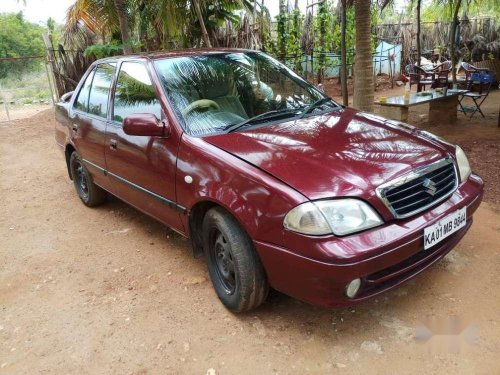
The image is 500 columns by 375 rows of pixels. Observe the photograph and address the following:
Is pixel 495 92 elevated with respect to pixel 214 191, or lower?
A: lower

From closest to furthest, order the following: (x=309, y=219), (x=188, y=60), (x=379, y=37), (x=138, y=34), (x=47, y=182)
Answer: (x=309, y=219) < (x=188, y=60) < (x=47, y=182) < (x=138, y=34) < (x=379, y=37)

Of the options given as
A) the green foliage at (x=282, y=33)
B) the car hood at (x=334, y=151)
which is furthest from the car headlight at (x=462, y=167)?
the green foliage at (x=282, y=33)

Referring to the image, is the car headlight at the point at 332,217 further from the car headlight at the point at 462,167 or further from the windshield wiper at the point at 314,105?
the windshield wiper at the point at 314,105

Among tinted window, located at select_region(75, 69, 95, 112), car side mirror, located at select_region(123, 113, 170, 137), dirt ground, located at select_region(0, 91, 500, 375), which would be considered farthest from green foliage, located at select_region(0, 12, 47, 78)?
car side mirror, located at select_region(123, 113, 170, 137)

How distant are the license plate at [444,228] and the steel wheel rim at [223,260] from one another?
117 centimetres

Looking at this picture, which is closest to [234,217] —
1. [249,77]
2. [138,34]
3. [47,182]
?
[249,77]

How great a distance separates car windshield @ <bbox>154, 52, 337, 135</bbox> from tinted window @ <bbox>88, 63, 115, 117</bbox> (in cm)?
88

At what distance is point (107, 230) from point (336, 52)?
37.0ft

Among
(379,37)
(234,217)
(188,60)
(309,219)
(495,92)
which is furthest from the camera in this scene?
(379,37)

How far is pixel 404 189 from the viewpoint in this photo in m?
2.38

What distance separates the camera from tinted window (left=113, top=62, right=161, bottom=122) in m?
3.28

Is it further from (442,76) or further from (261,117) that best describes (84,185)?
(442,76)

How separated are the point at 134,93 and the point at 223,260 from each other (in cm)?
167

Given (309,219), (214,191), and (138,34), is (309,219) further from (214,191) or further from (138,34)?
(138,34)
